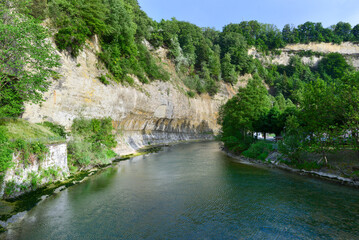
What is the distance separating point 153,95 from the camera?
5381 centimetres

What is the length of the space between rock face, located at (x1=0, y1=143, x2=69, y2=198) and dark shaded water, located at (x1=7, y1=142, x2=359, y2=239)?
2.00 meters

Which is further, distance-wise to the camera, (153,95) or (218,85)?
(218,85)

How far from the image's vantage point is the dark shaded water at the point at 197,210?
11750mm

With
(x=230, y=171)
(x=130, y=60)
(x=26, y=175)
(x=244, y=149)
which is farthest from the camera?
(x=130, y=60)

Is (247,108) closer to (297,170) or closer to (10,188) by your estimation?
(297,170)

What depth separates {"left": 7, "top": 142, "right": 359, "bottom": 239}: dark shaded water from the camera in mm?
11750

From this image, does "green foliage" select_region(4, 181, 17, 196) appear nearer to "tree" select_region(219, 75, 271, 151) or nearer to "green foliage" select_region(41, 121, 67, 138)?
"green foliage" select_region(41, 121, 67, 138)

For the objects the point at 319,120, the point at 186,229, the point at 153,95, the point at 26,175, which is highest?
the point at 153,95

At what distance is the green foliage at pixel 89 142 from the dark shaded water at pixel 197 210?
310 cm

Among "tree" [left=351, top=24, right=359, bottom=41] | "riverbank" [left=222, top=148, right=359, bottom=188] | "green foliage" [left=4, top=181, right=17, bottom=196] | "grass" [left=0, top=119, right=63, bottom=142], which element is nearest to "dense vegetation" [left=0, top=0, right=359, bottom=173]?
"grass" [left=0, top=119, right=63, bottom=142]

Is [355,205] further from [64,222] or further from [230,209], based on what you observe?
[64,222]

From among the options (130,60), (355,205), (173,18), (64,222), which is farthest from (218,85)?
(64,222)

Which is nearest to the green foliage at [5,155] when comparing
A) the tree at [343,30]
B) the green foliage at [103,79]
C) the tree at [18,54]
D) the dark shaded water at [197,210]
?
the dark shaded water at [197,210]

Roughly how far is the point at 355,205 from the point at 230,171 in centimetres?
1294
